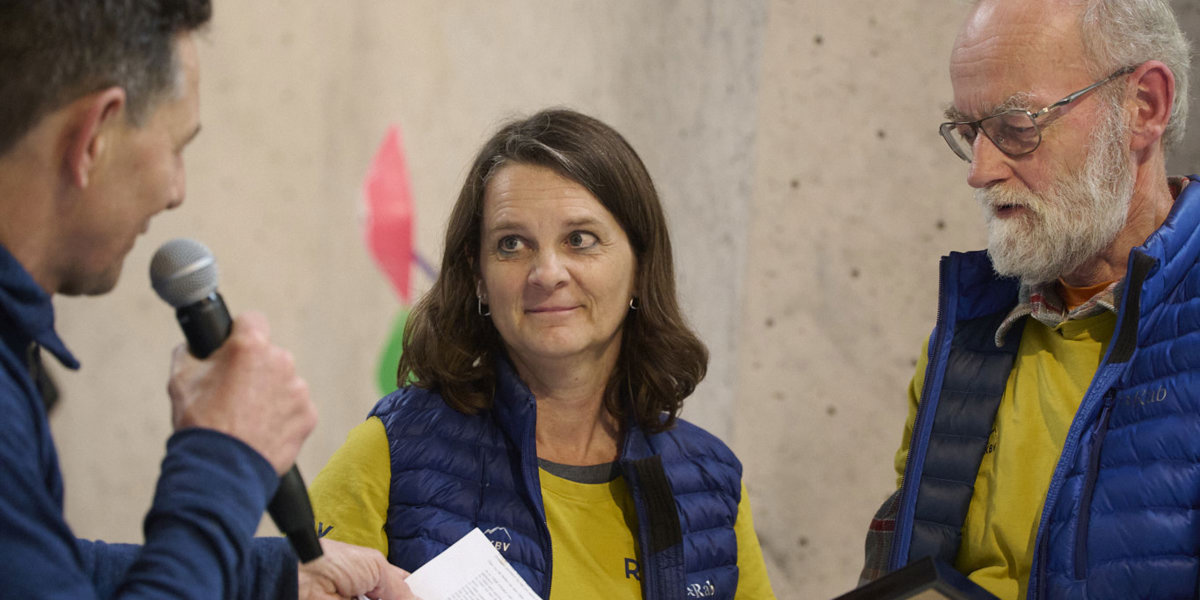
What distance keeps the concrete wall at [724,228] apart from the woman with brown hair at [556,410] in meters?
0.95

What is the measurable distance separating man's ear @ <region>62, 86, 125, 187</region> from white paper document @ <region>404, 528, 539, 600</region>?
0.82 meters

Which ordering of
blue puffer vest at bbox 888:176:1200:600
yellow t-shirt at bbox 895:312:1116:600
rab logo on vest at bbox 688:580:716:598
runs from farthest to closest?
1. rab logo on vest at bbox 688:580:716:598
2. yellow t-shirt at bbox 895:312:1116:600
3. blue puffer vest at bbox 888:176:1200:600

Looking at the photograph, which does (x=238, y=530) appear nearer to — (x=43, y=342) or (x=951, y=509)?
(x=43, y=342)

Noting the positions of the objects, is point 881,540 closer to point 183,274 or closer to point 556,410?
point 556,410

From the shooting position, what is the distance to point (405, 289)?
10.7 ft

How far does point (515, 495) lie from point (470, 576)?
0.71 ft

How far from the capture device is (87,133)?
34.6 inches

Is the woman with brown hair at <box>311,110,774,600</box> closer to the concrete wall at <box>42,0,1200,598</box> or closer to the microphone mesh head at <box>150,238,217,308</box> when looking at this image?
the microphone mesh head at <box>150,238,217,308</box>

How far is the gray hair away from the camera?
1.64m

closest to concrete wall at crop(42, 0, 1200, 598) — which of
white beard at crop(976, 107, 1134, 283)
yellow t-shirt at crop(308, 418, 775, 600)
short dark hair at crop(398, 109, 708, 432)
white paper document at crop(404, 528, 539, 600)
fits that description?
short dark hair at crop(398, 109, 708, 432)

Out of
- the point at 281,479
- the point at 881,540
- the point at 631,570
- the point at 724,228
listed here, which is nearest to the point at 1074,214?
the point at 881,540

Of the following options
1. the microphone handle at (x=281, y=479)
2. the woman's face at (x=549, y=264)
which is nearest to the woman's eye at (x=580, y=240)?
the woman's face at (x=549, y=264)

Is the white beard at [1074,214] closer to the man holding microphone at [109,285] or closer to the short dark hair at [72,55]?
the man holding microphone at [109,285]

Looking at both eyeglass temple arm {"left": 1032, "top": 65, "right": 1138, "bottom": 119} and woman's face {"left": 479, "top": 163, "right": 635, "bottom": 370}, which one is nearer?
eyeglass temple arm {"left": 1032, "top": 65, "right": 1138, "bottom": 119}
